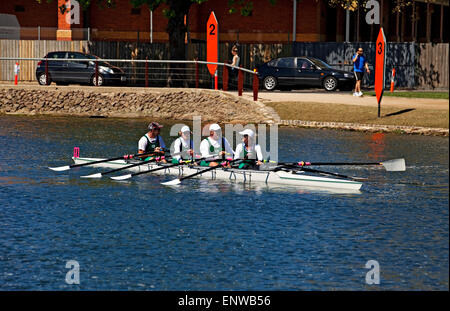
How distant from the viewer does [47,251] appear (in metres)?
15.5

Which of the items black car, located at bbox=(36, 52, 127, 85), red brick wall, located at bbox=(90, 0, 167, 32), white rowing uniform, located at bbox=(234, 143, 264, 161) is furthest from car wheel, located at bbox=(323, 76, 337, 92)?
white rowing uniform, located at bbox=(234, 143, 264, 161)

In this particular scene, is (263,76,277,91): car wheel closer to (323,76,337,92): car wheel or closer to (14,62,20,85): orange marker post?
(323,76,337,92): car wheel

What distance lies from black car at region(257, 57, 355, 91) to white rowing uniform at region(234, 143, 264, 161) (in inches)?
757

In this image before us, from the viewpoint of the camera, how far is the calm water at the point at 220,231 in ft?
46.2

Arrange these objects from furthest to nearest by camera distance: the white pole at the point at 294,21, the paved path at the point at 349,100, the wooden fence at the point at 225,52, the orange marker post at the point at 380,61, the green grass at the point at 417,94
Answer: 1. the white pole at the point at 294,21
2. the wooden fence at the point at 225,52
3. the green grass at the point at 417,94
4. the paved path at the point at 349,100
5. the orange marker post at the point at 380,61

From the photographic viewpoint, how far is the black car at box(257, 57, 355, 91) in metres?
40.8

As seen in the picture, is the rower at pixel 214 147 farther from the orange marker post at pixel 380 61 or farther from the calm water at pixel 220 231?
the orange marker post at pixel 380 61

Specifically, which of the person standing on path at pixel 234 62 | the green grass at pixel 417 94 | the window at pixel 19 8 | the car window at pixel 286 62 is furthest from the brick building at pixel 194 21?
the green grass at pixel 417 94

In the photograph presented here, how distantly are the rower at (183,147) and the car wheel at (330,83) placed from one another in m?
18.8

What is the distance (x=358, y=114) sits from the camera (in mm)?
33406

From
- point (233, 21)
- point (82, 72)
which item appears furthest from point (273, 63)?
point (233, 21)

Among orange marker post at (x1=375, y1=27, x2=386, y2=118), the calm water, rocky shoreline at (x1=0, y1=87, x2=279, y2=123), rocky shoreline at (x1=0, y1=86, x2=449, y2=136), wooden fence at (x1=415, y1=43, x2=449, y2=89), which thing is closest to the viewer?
the calm water

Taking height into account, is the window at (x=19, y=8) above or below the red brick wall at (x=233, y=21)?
above

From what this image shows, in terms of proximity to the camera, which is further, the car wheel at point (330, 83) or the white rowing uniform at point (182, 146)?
the car wheel at point (330, 83)
